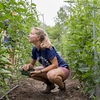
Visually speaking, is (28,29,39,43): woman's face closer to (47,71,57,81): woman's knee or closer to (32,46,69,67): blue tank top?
(32,46,69,67): blue tank top

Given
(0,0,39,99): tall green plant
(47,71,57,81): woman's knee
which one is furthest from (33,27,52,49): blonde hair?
(47,71,57,81): woman's knee

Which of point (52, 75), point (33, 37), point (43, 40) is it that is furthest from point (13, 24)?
point (52, 75)

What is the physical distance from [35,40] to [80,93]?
875mm

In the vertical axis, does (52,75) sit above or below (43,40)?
below

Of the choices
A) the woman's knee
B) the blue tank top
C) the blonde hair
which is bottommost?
the woman's knee

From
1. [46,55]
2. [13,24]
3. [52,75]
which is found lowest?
[52,75]

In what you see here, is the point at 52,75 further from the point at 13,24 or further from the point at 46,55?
the point at 13,24

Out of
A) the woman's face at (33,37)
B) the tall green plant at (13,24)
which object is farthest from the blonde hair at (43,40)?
the tall green plant at (13,24)

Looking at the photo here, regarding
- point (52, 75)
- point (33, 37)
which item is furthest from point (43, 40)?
point (52, 75)

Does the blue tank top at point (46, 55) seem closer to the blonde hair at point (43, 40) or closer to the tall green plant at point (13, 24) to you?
the blonde hair at point (43, 40)

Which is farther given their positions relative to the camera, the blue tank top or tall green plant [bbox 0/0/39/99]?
the blue tank top

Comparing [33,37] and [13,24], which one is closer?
[13,24]

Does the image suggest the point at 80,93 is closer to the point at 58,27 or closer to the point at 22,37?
the point at 22,37

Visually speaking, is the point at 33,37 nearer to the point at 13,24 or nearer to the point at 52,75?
the point at 13,24
